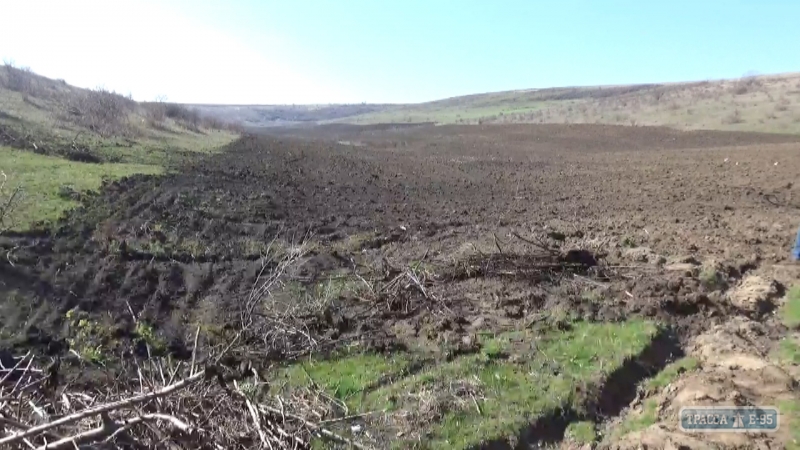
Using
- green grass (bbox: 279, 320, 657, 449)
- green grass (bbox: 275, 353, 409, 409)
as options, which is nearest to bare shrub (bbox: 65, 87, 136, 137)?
green grass (bbox: 275, 353, 409, 409)

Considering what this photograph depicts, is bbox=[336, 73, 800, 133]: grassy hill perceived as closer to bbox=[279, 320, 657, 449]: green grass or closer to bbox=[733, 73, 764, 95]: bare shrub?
bbox=[733, 73, 764, 95]: bare shrub

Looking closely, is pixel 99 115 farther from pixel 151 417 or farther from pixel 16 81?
pixel 151 417

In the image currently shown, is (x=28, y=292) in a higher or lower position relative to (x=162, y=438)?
lower

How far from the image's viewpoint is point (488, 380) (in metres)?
6.70

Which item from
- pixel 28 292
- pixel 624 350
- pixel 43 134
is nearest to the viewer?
pixel 624 350

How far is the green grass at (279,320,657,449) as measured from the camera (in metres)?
5.97

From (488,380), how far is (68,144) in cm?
1975

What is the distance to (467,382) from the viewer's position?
6.60 m

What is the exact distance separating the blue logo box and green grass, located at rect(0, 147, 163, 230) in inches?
444

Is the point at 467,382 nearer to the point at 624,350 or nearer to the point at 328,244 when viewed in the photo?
the point at 624,350

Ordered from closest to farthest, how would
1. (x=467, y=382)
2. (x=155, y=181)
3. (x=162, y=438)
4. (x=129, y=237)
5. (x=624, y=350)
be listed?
(x=162, y=438), (x=467, y=382), (x=624, y=350), (x=129, y=237), (x=155, y=181)

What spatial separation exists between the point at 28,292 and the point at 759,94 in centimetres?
5278

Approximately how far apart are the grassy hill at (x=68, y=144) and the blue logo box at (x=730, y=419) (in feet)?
34.3

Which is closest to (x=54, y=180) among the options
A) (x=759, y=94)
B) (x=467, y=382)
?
(x=467, y=382)
